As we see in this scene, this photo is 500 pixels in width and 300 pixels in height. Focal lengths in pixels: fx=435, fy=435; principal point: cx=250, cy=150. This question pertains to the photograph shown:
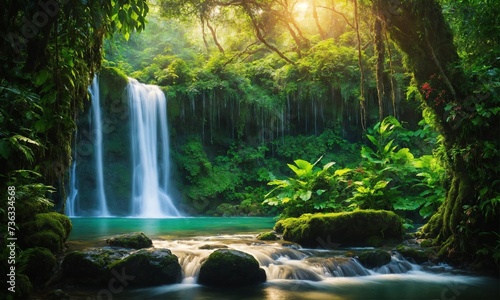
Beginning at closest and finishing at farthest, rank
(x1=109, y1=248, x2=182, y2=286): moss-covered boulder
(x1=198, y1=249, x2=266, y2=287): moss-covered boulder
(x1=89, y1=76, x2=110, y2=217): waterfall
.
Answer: (x1=109, y1=248, x2=182, y2=286): moss-covered boulder, (x1=198, y1=249, x2=266, y2=287): moss-covered boulder, (x1=89, y1=76, x2=110, y2=217): waterfall

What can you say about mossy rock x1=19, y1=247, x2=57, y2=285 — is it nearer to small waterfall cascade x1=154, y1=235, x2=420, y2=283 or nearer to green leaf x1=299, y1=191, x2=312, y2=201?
small waterfall cascade x1=154, y1=235, x2=420, y2=283

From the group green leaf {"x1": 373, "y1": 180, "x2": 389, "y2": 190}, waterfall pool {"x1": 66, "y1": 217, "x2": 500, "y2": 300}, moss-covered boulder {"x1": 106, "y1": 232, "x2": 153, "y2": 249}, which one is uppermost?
green leaf {"x1": 373, "y1": 180, "x2": 389, "y2": 190}

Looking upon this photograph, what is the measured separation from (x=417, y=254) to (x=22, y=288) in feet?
20.9

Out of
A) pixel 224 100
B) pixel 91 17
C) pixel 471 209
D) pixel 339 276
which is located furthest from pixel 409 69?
pixel 224 100

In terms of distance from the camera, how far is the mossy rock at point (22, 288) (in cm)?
498

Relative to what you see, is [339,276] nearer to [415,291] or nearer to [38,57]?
[415,291]

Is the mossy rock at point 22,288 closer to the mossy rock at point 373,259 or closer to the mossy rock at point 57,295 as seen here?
the mossy rock at point 57,295

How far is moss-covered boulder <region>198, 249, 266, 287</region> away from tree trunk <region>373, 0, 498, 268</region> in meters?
3.54

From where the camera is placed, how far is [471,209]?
7031mm

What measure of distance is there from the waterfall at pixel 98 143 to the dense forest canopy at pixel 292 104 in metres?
1.05

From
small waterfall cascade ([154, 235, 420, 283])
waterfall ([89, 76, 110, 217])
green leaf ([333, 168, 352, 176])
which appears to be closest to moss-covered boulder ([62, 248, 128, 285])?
small waterfall cascade ([154, 235, 420, 283])

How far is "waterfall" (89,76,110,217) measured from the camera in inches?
746

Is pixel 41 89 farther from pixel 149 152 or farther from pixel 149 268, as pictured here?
pixel 149 152

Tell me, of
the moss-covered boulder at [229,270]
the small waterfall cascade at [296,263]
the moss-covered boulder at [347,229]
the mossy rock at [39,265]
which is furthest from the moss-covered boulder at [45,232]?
the moss-covered boulder at [347,229]
